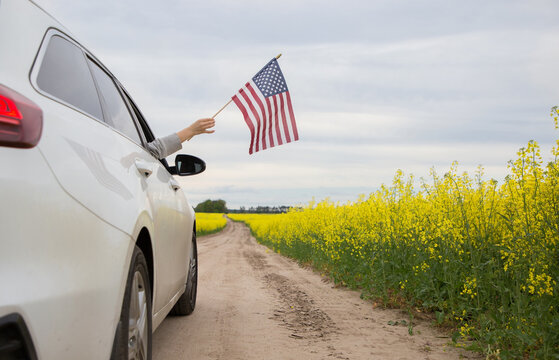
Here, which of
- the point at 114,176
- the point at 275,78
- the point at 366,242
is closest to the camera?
the point at 114,176

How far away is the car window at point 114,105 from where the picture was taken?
2.78 meters

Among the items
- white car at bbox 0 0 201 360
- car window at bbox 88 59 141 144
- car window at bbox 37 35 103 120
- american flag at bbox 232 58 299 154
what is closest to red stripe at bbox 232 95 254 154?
american flag at bbox 232 58 299 154

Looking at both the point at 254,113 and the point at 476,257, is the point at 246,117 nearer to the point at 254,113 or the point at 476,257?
the point at 254,113

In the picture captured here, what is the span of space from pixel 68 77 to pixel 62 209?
82 centimetres

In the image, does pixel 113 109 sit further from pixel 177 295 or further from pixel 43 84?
pixel 177 295

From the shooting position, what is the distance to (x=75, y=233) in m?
1.66

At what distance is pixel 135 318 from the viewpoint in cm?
242

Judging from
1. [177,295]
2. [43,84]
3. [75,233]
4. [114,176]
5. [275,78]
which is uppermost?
[275,78]

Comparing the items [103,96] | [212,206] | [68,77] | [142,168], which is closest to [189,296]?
[142,168]

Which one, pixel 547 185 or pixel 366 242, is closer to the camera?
pixel 547 185

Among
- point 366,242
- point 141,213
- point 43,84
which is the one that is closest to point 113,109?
point 141,213

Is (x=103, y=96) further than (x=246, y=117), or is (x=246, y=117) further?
(x=246, y=117)

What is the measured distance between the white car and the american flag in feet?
14.1

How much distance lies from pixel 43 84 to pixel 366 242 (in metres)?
6.26
